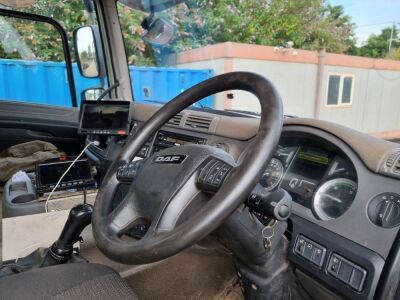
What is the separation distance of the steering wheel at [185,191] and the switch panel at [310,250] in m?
0.35

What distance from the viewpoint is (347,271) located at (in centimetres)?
90

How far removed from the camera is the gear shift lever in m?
1.29

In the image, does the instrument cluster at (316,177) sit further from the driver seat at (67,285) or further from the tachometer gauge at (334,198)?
the driver seat at (67,285)

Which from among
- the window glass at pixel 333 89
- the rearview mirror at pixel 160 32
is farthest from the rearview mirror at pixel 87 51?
the window glass at pixel 333 89

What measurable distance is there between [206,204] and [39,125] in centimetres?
224

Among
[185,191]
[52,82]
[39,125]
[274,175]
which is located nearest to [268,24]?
[274,175]

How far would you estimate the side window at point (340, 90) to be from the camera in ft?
5.49

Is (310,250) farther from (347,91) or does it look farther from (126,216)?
(347,91)

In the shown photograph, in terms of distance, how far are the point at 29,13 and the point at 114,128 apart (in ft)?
3.34

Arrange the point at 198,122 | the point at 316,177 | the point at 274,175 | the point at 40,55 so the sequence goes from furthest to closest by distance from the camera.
Result: 1. the point at 40,55
2. the point at 198,122
3. the point at 274,175
4. the point at 316,177

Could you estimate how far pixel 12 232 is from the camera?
4.97ft

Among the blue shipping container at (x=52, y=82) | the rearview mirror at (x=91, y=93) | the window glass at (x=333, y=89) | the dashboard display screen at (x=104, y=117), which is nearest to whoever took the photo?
the window glass at (x=333, y=89)

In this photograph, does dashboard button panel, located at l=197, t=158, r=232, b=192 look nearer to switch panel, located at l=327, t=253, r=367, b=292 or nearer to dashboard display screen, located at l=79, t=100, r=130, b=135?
switch panel, located at l=327, t=253, r=367, b=292

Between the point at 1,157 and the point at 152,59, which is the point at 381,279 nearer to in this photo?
the point at 152,59
